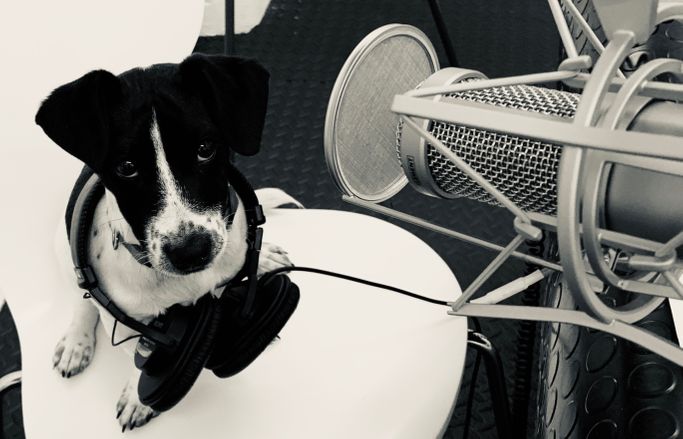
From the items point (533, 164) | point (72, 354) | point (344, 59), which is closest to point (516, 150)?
point (533, 164)

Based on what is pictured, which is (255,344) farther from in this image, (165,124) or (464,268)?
(464,268)

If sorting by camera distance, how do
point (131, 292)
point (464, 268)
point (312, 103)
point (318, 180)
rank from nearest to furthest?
1. point (131, 292)
2. point (464, 268)
3. point (318, 180)
4. point (312, 103)

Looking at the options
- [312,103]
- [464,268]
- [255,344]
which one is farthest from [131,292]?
[312,103]

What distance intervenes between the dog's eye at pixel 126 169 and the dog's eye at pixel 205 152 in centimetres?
5

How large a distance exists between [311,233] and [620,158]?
0.47 meters

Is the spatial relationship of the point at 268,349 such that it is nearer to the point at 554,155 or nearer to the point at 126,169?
the point at 126,169

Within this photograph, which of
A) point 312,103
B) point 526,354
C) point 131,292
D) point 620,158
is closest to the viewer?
point 620,158

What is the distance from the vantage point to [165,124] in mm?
506

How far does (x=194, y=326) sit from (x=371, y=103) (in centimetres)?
25

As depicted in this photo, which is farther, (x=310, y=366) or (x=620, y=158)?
(x=310, y=366)

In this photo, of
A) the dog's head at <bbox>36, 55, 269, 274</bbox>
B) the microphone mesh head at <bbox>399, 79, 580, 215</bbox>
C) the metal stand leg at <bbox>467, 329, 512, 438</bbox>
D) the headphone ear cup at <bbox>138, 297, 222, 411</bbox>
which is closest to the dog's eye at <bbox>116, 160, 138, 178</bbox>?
the dog's head at <bbox>36, 55, 269, 274</bbox>

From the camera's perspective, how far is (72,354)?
62 centimetres

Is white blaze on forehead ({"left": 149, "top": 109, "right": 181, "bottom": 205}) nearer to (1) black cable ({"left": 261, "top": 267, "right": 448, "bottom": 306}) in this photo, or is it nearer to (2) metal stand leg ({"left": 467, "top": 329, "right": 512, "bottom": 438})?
(1) black cable ({"left": 261, "top": 267, "right": 448, "bottom": 306})

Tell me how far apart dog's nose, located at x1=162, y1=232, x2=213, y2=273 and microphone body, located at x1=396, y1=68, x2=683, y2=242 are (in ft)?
0.60
